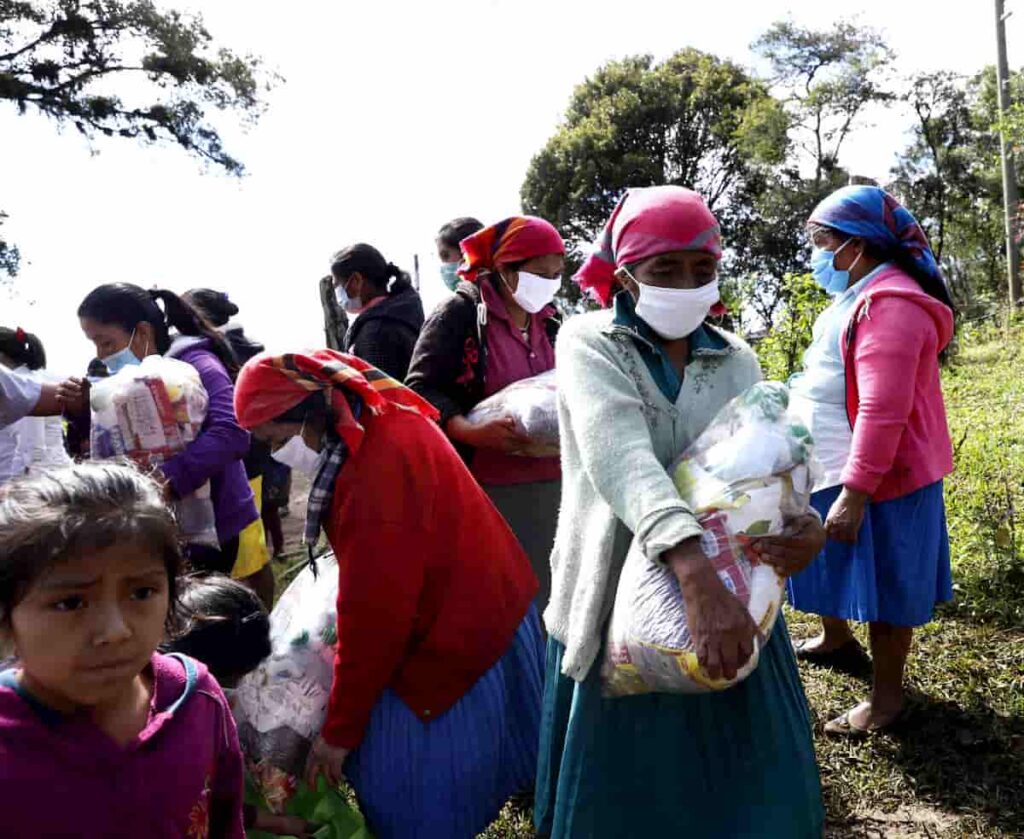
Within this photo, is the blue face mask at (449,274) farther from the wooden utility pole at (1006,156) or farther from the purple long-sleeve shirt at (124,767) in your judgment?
the wooden utility pole at (1006,156)

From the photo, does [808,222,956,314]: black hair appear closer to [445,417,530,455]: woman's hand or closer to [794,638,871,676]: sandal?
[445,417,530,455]: woman's hand

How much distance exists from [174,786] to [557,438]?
5.16 ft

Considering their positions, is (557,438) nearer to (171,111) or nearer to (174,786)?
(174,786)

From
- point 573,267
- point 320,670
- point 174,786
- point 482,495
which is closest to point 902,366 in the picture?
point 482,495

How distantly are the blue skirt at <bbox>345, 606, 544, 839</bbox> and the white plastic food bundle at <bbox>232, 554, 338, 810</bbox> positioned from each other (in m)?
0.14

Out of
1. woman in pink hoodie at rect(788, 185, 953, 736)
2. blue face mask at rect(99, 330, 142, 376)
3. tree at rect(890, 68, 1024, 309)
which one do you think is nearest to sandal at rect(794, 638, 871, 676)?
woman in pink hoodie at rect(788, 185, 953, 736)

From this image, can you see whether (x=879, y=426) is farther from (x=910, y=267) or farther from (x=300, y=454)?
(x=300, y=454)

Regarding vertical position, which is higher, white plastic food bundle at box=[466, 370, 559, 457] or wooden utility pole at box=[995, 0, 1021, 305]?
wooden utility pole at box=[995, 0, 1021, 305]

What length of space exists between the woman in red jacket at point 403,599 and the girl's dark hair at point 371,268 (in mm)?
1629

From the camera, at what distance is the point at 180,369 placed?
2.63m

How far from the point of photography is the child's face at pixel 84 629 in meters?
1.15

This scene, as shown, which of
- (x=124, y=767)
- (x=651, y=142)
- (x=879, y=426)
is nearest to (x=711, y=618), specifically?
(x=124, y=767)

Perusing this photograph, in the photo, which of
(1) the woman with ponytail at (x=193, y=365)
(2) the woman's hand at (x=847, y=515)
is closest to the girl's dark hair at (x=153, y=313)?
(1) the woman with ponytail at (x=193, y=365)

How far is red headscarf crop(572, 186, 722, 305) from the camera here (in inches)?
64.4
